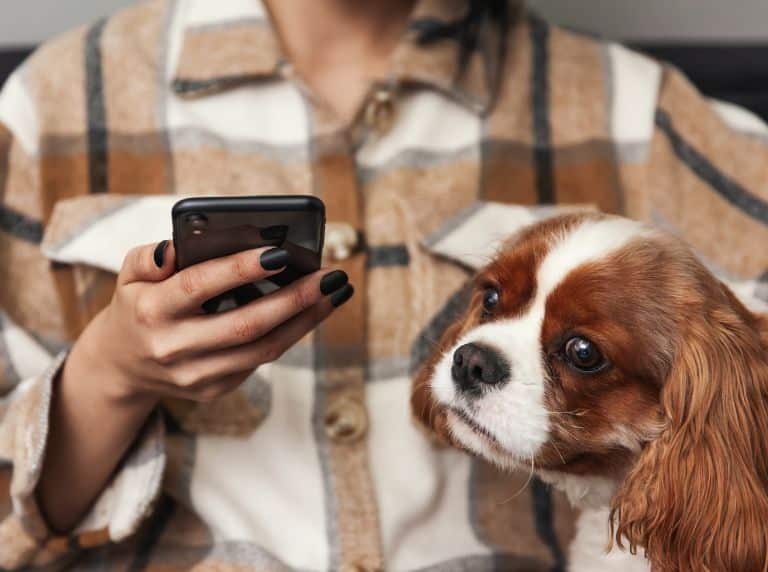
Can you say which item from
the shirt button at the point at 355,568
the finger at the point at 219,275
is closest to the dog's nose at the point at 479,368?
the finger at the point at 219,275

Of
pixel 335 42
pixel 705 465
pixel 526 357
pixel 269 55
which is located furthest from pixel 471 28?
pixel 705 465

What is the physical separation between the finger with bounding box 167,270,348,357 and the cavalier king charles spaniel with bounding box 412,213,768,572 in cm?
16

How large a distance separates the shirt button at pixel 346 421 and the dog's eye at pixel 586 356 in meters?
0.35

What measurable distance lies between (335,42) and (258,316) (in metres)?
0.58

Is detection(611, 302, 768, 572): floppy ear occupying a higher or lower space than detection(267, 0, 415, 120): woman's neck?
lower

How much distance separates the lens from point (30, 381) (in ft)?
4.11

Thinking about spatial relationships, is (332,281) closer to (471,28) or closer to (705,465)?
(705,465)

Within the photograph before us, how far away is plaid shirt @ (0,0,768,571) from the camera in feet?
4.01

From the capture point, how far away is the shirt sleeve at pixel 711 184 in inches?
52.6

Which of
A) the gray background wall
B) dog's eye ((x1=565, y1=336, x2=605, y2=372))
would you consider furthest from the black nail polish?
the gray background wall

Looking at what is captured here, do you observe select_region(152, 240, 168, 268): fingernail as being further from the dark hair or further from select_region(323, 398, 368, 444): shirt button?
the dark hair

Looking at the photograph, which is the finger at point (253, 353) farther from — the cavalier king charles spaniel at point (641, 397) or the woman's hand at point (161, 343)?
the cavalier king charles spaniel at point (641, 397)

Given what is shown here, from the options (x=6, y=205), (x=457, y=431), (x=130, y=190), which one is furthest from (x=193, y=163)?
(x=457, y=431)

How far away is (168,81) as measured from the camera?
4.33 ft
